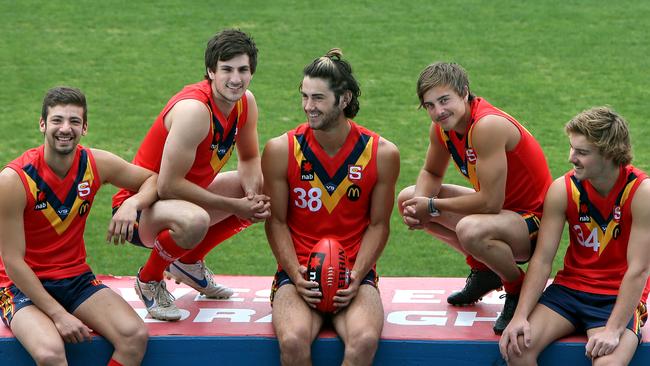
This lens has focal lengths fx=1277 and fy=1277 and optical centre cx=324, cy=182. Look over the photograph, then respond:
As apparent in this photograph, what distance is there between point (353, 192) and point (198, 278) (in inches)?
43.4

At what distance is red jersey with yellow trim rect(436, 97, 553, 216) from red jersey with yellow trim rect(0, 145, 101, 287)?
2000 millimetres

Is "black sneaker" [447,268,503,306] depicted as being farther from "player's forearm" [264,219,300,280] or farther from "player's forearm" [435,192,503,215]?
"player's forearm" [264,219,300,280]

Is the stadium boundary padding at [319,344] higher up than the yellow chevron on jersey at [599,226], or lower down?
lower down

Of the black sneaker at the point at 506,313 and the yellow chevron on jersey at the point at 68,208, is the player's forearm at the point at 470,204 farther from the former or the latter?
the yellow chevron on jersey at the point at 68,208

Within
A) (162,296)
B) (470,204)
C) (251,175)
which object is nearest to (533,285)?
(470,204)

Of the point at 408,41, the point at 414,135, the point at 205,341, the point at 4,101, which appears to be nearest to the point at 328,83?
the point at 205,341

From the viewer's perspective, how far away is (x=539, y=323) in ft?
22.0

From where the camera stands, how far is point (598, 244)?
6.79 meters

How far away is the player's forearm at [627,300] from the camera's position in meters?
6.54

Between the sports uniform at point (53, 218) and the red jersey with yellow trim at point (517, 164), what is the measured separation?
1.99 meters

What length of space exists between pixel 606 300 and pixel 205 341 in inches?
84.4

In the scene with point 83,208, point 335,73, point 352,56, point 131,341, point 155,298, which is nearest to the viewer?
point 131,341

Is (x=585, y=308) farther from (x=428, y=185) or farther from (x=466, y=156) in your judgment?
(x=428, y=185)

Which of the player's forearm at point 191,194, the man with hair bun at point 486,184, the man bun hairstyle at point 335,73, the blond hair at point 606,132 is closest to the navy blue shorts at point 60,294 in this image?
the player's forearm at point 191,194
